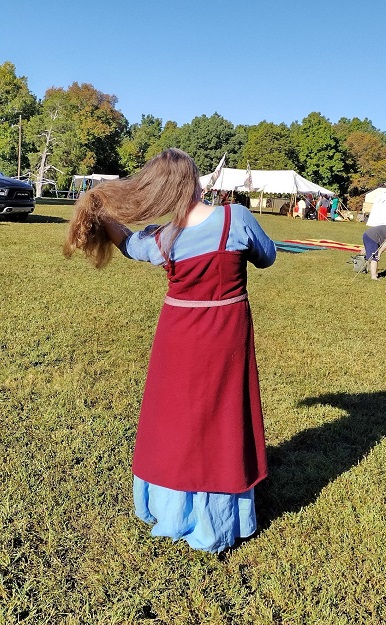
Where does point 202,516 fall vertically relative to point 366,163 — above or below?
below

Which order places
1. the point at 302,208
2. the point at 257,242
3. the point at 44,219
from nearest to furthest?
the point at 257,242 → the point at 44,219 → the point at 302,208

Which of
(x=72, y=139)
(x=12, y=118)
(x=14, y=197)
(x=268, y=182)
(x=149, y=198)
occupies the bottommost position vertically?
(x=14, y=197)

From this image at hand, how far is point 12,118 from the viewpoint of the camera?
5931cm

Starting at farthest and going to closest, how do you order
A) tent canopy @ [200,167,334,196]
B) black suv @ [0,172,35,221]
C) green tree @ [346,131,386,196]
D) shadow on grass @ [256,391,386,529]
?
1. green tree @ [346,131,386,196]
2. tent canopy @ [200,167,334,196]
3. black suv @ [0,172,35,221]
4. shadow on grass @ [256,391,386,529]

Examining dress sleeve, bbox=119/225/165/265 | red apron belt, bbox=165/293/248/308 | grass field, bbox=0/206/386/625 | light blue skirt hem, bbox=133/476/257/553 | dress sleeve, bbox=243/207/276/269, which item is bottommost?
grass field, bbox=0/206/386/625

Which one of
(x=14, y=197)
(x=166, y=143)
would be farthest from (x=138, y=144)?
(x=14, y=197)

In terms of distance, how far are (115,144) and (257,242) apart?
74725mm

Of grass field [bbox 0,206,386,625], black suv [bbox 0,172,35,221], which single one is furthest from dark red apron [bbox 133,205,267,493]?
black suv [bbox 0,172,35,221]

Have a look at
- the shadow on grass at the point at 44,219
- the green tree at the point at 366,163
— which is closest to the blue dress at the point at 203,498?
the shadow on grass at the point at 44,219

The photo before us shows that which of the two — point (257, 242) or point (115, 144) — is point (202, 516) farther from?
point (115, 144)

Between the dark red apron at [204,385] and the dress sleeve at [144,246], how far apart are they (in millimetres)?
79

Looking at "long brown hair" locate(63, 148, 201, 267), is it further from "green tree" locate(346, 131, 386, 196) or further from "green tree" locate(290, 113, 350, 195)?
"green tree" locate(346, 131, 386, 196)

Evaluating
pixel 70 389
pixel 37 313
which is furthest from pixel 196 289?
pixel 37 313

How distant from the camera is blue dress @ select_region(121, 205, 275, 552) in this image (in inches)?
93.0
